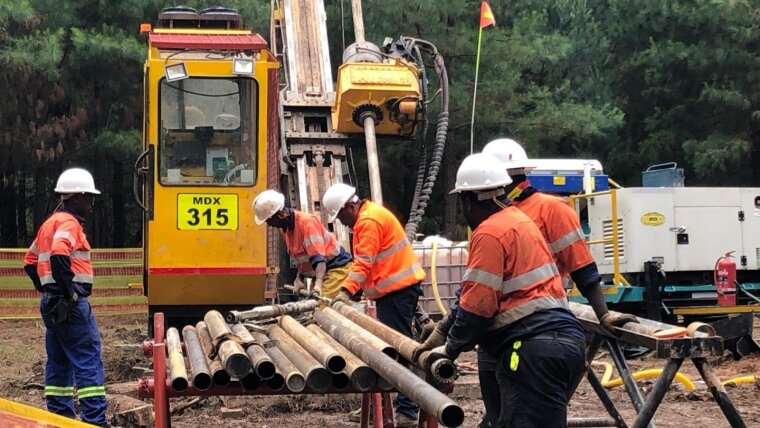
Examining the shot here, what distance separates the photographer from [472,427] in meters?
8.10

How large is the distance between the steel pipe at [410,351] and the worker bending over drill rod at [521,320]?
9 centimetres

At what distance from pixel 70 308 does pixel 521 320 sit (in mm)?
4275

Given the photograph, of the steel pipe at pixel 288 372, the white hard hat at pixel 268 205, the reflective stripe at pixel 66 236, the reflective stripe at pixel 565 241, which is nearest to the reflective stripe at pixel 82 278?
the reflective stripe at pixel 66 236

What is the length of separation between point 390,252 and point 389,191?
57.4ft

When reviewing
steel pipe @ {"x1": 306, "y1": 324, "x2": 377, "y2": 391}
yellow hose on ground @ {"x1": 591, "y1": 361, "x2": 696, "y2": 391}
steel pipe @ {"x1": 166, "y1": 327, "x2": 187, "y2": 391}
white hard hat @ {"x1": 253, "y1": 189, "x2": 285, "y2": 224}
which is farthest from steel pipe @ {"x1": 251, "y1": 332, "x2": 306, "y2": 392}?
yellow hose on ground @ {"x1": 591, "y1": 361, "x2": 696, "y2": 391}

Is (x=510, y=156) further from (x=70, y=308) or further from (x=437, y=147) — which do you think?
(x=437, y=147)

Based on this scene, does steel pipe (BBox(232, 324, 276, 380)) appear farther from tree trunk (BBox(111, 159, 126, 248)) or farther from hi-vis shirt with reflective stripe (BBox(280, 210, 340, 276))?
tree trunk (BBox(111, 159, 126, 248))

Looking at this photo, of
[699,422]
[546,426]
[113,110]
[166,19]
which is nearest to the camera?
[546,426]

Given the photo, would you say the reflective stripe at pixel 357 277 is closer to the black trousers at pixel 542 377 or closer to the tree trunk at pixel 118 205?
the black trousers at pixel 542 377

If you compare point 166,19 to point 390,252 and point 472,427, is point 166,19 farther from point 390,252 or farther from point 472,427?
point 472,427

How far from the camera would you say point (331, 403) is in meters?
9.02

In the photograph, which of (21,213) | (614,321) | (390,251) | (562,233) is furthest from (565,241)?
(21,213)

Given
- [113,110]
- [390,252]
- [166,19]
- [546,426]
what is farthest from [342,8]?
[546,426]

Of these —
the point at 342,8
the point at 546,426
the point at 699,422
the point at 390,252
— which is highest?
the point at 342,8
